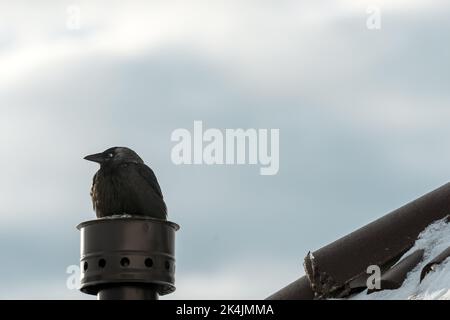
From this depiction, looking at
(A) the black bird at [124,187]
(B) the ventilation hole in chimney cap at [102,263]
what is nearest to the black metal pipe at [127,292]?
(B) the ventilation hole in chimney cap at [102,263]

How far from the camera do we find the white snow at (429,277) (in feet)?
40.7

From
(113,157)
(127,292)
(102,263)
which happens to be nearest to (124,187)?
(113,157)

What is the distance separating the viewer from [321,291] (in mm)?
14680

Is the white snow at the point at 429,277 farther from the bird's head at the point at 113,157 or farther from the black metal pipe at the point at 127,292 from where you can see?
the bird's head at the point at 113,157

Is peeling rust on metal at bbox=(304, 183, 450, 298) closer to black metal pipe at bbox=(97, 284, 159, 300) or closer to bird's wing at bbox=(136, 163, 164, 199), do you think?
bird's wing at bbox=(136, 163, 164, 199)

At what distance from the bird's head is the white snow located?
3133 mm

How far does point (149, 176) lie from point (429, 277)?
3.41 metres

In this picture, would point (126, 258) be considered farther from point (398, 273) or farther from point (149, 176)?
point (398, 273)

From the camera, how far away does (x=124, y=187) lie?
11133mm

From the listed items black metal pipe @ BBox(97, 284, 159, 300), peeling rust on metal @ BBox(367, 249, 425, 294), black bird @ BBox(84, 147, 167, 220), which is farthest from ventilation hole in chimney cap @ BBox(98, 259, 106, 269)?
peeling rust on metal @ BBox(367, 249, 425, 294)

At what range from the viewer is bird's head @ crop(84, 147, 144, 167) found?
37.6 feet

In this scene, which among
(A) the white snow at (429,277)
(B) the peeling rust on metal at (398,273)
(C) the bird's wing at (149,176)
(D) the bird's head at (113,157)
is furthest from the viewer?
(B) the peeling rust on metal at (398,273)

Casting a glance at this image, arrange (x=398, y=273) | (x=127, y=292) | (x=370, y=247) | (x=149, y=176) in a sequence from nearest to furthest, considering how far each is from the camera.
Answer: (x=127, y=292) → (x=149, y=176) → (x=398, y=273) → (x=370, y=247)
